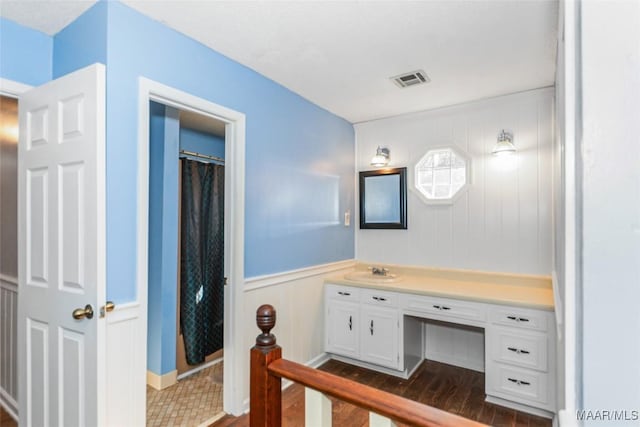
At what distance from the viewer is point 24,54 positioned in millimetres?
1828

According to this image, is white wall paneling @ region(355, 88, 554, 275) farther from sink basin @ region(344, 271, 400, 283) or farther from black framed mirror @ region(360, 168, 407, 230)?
sink basin @ region(344, 271, 400, 283)

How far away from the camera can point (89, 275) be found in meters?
1.51

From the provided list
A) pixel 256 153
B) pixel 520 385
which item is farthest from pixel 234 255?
pixel 520 385

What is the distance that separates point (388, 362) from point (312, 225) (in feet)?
4.43

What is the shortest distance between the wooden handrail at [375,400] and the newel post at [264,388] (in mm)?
39

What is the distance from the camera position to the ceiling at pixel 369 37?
5.63 feet

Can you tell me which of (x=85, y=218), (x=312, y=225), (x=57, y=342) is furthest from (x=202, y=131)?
(x=57, y=342)

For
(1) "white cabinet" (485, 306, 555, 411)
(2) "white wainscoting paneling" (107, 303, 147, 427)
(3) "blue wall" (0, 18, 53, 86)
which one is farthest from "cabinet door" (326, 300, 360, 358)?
(3) "blue wall" (0, 18, 53, 86)

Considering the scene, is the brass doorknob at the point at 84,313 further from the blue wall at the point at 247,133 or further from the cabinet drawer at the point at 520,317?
the cabinet drawer at the point at 520,317

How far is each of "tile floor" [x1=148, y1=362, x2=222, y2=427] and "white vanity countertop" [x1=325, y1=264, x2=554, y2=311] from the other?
133 centimetres

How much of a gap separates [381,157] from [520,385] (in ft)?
7.22

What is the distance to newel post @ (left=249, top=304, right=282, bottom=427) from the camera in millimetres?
1141

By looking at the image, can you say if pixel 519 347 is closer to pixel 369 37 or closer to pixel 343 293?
pixel 343 293

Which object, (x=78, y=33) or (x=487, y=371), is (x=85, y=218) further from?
(x=487, y=371)
